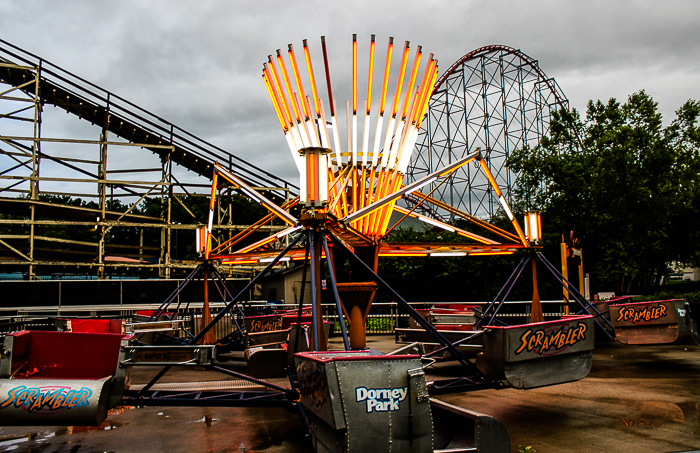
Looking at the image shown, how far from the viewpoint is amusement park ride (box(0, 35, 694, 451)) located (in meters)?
4.55

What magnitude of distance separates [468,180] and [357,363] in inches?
1305

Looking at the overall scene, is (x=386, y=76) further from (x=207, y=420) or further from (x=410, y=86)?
(x=207, y=420)

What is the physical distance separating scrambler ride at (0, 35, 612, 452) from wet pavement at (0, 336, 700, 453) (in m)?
0.54

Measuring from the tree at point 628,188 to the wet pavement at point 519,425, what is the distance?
13459 millimetres

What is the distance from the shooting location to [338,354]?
4.98m

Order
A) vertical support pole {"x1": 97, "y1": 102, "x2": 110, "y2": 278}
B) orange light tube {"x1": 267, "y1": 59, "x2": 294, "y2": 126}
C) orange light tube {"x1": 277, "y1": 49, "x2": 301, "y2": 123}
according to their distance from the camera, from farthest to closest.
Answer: vertical support pole {"x1": 97, "y1": 102, "x2": 110, "y2": 278} < orange light tube {"x1": 267, "y1": 59, "x2": 294, "y2": 126} < orange light tube {"x1": 277, "y1": 49, "x2": 301, "y2": 123}

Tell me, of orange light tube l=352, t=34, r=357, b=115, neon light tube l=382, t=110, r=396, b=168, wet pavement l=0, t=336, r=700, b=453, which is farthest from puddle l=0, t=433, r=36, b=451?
orange light tube l=352, t=34, r=357, b=115

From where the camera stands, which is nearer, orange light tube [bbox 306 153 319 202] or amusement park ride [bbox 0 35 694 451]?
amusement park ride [bbox 0 35 694 451]

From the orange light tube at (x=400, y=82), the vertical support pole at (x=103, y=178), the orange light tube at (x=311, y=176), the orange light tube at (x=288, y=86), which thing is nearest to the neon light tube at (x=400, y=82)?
the orange light tube at (x=400, y=82)

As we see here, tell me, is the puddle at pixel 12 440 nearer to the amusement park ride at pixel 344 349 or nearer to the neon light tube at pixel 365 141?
the amusement park ride at pixel 344 349

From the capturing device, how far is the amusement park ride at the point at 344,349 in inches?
179

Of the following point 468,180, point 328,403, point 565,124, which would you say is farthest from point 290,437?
point 468,180

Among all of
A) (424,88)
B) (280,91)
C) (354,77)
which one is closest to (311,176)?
(280,91)

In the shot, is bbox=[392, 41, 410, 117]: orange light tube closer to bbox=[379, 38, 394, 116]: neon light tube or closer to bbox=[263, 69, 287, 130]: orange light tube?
bbox=[379, 38, 394, 116]: neon light tube
